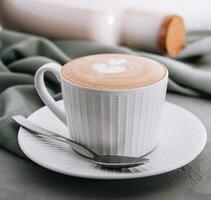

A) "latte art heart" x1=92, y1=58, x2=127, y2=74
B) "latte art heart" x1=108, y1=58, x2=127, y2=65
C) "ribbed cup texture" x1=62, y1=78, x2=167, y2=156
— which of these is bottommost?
"ribbed cup texture" x1=62, y1=78, x2=167, y2=156

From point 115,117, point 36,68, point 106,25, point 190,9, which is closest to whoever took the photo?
point 115,117

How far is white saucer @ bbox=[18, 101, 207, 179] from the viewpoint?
44cm

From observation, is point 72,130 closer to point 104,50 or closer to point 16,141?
point 16,141

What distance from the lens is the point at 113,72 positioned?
483 millimetres

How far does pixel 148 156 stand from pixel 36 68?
0.28 m

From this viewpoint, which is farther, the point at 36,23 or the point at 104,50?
the point at 36,23

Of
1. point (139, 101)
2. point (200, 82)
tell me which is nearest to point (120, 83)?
point (139, 101)

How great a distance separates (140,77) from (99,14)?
384mm

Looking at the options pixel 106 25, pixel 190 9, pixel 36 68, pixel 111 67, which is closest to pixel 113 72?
Result: pixel 111 67

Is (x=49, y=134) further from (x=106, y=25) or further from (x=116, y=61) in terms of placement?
(x=106, y=25)

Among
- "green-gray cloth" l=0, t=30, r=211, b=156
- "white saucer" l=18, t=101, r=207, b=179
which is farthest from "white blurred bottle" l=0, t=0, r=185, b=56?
"white saucer" l=18, t=101, r=207, b=179

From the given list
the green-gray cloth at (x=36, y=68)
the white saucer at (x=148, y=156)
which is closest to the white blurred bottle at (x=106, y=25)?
the green-gray cloth at (x=36, y=68)

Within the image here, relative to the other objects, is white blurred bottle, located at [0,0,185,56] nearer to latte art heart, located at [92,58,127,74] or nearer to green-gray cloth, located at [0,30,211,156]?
green-gray cloth, located at [0,30,211,156]

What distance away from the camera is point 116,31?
85 centimetres
